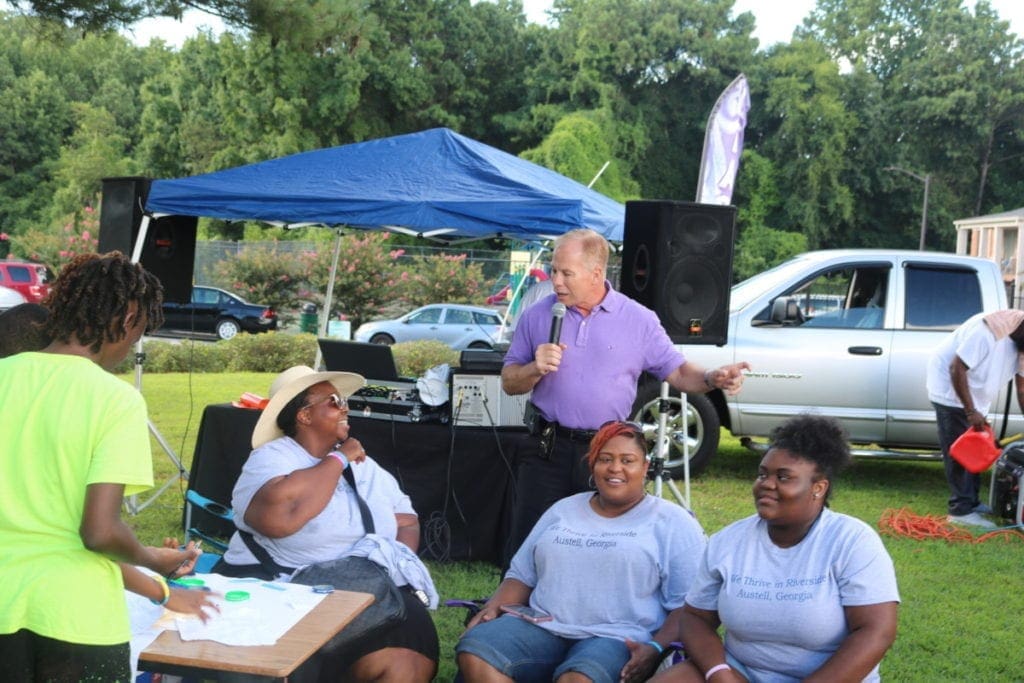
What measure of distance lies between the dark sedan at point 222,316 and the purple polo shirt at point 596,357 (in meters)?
20.6

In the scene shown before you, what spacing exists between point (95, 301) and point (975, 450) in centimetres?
618

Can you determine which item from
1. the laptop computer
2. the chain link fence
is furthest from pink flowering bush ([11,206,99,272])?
the laptop computer

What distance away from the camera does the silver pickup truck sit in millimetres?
8609

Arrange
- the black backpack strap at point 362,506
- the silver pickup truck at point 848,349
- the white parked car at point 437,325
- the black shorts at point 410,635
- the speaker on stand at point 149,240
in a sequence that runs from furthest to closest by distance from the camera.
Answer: the white parked car at point 437,325 → the silver pickup truck at point 848,349 → the speaker on stand at point 149,240 → the black backpack strap at point 362,506 → the black shorts at point 410,635

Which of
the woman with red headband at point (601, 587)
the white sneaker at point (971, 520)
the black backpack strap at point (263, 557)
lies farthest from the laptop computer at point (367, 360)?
the white sneaker at point (971, 520)

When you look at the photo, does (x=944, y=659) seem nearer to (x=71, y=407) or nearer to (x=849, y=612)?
(x=849, y=612)

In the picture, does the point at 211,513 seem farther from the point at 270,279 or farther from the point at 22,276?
the point at 22,276

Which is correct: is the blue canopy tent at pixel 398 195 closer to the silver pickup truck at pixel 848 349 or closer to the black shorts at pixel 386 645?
the silver pickup truck at pixel 848 349

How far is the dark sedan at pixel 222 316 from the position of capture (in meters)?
24.7

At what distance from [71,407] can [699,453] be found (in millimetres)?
6929

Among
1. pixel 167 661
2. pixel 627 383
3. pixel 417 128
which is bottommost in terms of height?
pixel 167 661

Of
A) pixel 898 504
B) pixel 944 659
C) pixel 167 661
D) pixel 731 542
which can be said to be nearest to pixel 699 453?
pixel 898 504

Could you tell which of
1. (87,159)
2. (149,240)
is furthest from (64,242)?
(149,240)

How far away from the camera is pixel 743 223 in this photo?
1719 inches
